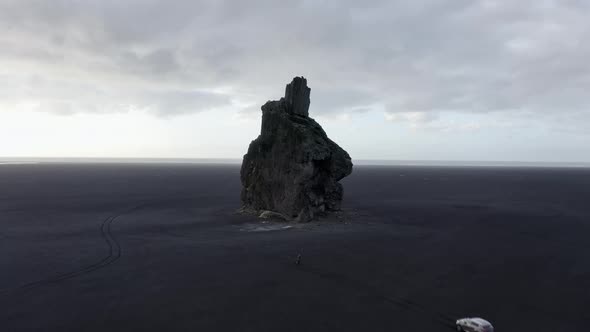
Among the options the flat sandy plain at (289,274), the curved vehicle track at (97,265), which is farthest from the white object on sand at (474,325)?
the curved vehicle track at (97,265)

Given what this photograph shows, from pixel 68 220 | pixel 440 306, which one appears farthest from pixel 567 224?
pixel 68 220

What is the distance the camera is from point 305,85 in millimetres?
56219

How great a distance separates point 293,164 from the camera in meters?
49.1

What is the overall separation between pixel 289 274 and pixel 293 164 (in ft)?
84.5

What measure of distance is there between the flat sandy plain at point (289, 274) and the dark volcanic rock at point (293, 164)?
532cm

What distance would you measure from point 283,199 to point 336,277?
25824mm

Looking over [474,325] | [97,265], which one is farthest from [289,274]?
[97,265]

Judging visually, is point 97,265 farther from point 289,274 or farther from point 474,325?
point 474,325

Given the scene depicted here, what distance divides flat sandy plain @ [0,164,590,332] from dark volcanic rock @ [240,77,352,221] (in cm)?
532

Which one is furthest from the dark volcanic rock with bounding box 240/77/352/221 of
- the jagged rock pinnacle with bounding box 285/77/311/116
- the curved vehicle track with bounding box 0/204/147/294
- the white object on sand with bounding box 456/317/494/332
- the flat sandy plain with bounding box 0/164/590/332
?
the white object on sand with bounding box 456/317/494/332

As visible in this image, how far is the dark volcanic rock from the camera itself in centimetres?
4794

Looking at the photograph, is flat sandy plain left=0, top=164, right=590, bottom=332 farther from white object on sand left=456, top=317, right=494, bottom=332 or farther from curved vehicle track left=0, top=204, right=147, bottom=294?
white object on sand left=456, top=317, right=494, bottom=332

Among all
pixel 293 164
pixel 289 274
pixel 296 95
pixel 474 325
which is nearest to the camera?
pixel 474 325

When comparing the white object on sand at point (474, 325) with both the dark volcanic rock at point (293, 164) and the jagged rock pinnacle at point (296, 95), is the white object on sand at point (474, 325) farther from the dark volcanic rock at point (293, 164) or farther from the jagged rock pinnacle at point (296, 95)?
the jagged rock pinnacle at point (296, 95)
